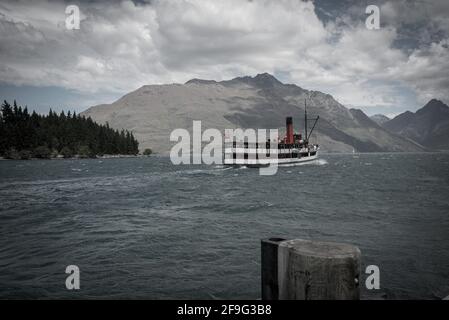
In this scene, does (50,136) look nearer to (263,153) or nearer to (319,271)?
(263,153)

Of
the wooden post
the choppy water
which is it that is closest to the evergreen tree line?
the choppy water

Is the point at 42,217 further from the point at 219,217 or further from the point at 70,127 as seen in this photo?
the point at 70,127

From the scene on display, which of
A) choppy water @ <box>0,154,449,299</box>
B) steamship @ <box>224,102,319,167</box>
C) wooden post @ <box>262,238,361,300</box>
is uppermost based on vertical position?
steamship @ <box>224,102,319,167</box>

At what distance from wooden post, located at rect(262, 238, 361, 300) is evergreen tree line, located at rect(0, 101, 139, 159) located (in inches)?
6290

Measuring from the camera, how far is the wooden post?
172 inches

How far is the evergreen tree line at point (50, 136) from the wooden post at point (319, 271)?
160m

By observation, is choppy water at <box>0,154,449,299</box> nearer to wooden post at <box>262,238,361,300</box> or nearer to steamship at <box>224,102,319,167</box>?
wooden post at <box>262,238,361,300</box>

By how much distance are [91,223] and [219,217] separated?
28.4ft

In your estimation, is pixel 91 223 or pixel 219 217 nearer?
pixel 91 223

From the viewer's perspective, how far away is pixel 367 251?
14.1 metres

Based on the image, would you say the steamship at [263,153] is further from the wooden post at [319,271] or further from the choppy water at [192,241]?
the wooden post at [319,271]

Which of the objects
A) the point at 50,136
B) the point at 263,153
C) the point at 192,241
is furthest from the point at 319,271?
the point at 50,136

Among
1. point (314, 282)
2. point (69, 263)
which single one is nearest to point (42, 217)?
point (69, 263)
